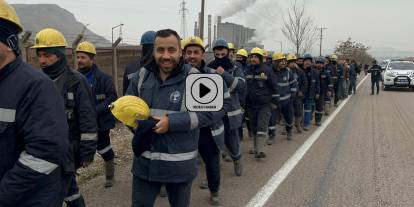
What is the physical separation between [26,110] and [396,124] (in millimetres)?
11726

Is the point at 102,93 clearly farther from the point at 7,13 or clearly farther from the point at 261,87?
the point at 7,13

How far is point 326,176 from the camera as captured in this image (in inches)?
250

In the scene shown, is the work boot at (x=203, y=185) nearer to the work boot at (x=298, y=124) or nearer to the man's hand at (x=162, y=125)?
the man's hand at (x=162, y=125)

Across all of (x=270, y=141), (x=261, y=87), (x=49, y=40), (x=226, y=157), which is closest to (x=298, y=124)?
(x=270, y=141)

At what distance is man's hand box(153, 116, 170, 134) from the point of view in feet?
9.59

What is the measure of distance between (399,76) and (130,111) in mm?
25081

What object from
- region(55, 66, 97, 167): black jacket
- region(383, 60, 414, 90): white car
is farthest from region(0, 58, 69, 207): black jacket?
region(383, 60, 414, 90): white car

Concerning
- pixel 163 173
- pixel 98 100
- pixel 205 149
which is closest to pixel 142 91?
pixel 163 173

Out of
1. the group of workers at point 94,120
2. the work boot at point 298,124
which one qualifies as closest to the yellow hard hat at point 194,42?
the group of workers at point 94,120

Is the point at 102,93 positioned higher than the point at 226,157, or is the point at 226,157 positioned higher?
the point at 102,93

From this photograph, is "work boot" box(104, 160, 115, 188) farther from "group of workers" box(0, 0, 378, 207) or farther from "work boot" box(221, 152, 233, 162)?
"work boot" box(221, 152, 233, 162)

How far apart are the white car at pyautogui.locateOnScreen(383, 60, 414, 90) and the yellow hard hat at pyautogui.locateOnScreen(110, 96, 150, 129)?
24906 millimetres
